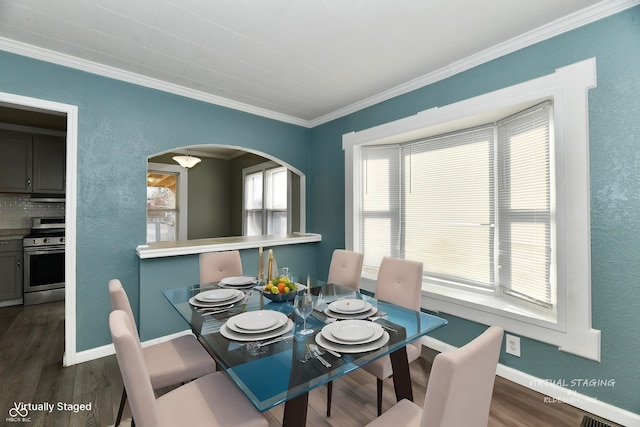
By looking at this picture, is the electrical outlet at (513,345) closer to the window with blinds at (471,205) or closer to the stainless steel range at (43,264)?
the window with blinds at (471,205)

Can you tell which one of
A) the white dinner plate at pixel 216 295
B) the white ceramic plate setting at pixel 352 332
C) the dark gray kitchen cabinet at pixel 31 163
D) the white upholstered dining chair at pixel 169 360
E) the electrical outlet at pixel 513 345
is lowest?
the electrical outlet at pixel 513 345

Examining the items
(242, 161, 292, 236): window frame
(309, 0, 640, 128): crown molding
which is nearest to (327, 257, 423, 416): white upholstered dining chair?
(309, 0, 640, 128): crown molding

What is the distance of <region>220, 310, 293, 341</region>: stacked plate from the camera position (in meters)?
1.37

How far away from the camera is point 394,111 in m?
3.04

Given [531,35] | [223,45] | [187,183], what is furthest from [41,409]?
[187,183]

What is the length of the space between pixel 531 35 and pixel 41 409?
4.11m

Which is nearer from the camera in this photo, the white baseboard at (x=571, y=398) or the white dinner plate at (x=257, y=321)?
the white dinner plate at (x=257, y=321)

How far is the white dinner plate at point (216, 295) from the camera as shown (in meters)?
1.82

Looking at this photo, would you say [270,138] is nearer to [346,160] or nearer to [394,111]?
[346,160]

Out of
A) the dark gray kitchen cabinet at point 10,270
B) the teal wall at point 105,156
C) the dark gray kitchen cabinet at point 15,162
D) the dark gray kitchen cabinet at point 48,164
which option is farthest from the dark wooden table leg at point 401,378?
the dark gray kitchen cabinet at point 15,162

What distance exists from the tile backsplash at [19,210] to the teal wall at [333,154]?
10.2 feet

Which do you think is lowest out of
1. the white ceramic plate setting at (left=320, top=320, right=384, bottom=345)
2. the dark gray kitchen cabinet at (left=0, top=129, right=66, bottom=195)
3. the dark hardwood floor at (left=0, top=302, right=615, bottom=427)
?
the dark hardwood floor at (left=0, top=302, right=615, bottom=427)

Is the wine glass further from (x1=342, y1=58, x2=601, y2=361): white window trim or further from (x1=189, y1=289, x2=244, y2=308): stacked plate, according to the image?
(x1=342, y1=58, x2=601, y2=361): white window trim

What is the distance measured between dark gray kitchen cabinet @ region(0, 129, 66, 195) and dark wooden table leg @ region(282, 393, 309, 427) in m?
5.09
